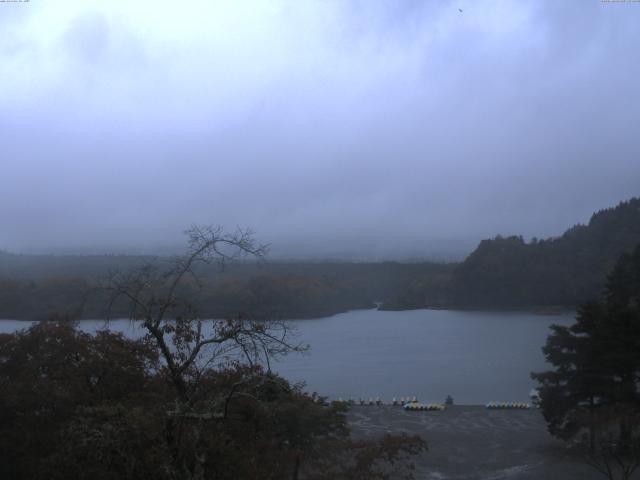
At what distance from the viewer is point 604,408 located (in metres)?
11.4

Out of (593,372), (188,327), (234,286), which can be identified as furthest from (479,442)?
(188,327)

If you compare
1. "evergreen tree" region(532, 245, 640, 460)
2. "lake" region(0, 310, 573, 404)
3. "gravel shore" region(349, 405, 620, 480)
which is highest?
"evergreen tree" region(532, 245, 640, 460)

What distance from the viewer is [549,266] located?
100ft

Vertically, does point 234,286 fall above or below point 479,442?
above

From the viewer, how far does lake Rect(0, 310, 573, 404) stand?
20.2 metres

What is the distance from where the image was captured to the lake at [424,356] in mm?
20247

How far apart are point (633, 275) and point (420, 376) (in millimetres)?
7899

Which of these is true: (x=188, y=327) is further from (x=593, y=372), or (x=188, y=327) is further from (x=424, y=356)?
(x=424, y=356)

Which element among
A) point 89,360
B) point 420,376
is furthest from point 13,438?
point 420,376

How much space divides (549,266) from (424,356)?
8259 mm

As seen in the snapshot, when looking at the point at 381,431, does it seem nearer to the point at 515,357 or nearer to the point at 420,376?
the point at 420,376

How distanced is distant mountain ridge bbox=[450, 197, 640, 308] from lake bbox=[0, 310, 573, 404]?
1053 millimetres

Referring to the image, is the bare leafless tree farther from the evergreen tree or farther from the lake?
the lake

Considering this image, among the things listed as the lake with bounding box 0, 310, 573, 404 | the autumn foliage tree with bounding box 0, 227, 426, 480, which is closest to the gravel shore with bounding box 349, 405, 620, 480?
the lake with bounding box 0, 310, 573, 404
